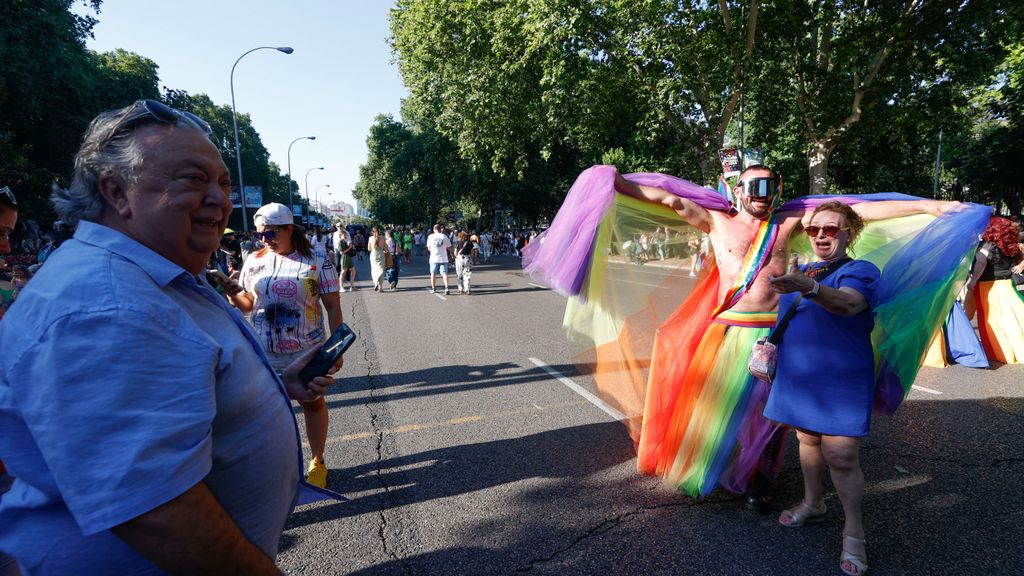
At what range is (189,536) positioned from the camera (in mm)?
1001

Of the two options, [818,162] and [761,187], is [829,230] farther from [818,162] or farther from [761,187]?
[818,162]

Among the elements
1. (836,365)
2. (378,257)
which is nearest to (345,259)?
(378,257)

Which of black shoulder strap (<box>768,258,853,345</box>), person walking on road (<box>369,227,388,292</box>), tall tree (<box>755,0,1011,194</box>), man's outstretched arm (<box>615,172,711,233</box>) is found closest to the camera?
black shoulder strap (<box>768,258,853,345</box>)

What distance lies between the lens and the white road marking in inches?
183

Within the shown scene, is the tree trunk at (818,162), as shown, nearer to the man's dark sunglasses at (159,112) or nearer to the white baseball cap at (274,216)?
the white baseball cap at (274,216)

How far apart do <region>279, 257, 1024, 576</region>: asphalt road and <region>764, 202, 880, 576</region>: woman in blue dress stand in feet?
1.23

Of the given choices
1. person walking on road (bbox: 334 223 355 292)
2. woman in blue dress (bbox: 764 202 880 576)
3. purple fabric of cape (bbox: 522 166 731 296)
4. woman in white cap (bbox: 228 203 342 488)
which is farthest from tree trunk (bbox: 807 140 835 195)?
woman in white cap (bbox: 228 203 342 488)

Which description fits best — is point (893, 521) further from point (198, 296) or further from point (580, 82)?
point (580, 82)

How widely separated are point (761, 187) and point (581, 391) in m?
2.80

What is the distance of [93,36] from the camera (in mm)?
22984

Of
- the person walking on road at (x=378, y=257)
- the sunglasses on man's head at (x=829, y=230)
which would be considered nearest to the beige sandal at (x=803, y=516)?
the sunglasses on man's head at (x=829, y=230)

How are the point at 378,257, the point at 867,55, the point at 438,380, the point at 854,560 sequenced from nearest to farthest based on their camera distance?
the point at 854,560 < the point at 438,380 < the point at 867,55 < the point at 378,257

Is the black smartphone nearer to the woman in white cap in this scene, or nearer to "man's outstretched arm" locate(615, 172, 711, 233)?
the woman in white cap

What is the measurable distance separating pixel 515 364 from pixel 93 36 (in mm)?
26581
